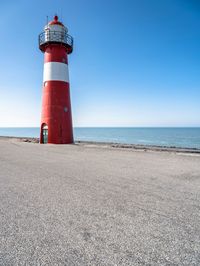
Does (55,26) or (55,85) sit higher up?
(55,26)

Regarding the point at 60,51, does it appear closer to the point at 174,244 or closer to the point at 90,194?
the point at 90,194

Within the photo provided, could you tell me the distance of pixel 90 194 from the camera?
15.0 feet

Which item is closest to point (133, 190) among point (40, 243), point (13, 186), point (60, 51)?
point (40, 243)

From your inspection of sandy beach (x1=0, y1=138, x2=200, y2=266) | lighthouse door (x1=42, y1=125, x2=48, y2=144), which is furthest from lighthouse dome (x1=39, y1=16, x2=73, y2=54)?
sandy beach (x1=0, y1=138, x2=200, y2=266)

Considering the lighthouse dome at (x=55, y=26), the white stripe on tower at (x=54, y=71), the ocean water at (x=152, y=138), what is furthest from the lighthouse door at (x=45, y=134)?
the ocean water at (x=152, y=138)

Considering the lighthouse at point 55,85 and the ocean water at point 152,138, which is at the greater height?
the lighthouse at point 55,85

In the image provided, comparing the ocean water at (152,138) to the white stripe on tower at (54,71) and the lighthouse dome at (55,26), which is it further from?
the lighthouse dome at (55,26)

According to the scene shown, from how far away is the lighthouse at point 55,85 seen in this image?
18094 millimetres

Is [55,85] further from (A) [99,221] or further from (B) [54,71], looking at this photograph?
(A) [99,221]

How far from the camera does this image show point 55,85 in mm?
18188

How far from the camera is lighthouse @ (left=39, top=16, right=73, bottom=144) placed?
18094 mm

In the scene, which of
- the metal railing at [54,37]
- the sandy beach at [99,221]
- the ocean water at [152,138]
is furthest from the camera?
the ocean water at [152,138]

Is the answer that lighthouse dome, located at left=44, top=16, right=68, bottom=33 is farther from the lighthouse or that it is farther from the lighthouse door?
the lighthouse door

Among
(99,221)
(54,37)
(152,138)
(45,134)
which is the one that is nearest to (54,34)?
(54,37)
